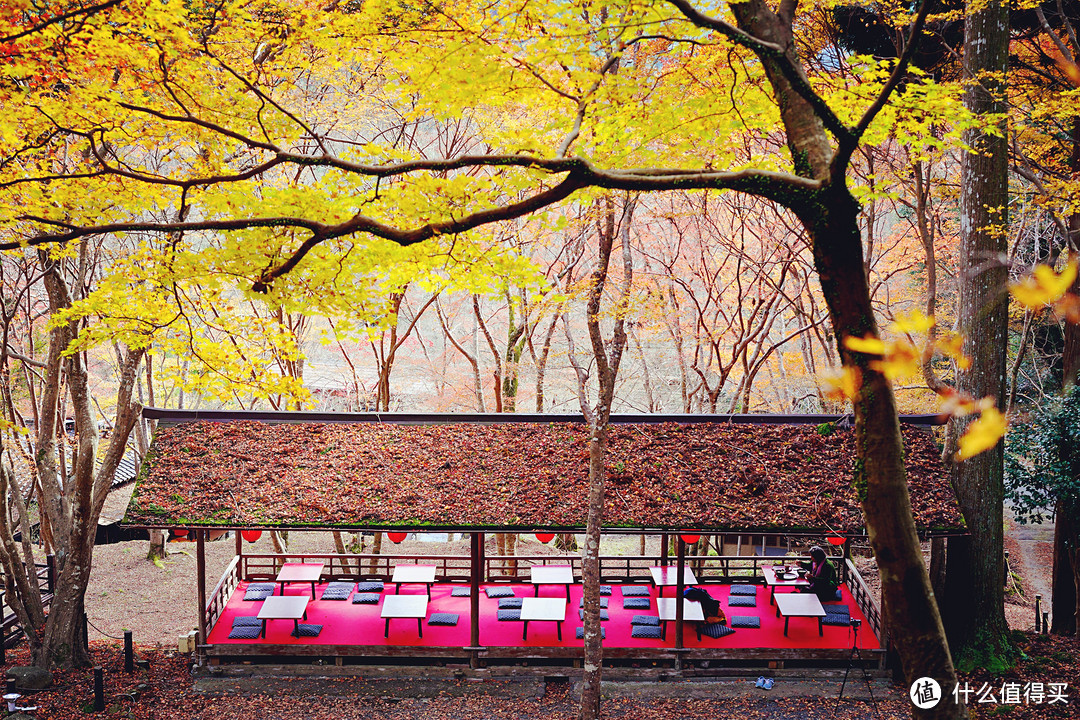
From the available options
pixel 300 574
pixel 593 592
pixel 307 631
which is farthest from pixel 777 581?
pixel 300 574

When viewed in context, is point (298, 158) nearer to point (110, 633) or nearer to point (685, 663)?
point (685, 663)

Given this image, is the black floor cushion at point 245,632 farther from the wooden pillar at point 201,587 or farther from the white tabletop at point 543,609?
the white tabletop at point 543,609

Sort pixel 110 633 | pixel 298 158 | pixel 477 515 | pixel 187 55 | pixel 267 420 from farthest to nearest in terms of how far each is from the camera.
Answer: pixel 110 633, pixel 267 420, pixel 477 515, pixel 187 55, pixel 298 158

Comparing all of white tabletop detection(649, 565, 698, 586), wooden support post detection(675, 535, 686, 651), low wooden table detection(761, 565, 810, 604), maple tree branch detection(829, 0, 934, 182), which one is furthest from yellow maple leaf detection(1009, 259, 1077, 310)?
low wooden table detection(761, 565, 810, 604)

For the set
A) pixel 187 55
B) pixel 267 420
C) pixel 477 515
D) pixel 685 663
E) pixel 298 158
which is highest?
pixel 187 55

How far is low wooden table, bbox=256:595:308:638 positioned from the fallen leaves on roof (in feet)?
5.01

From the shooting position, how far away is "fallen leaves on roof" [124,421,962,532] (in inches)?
337

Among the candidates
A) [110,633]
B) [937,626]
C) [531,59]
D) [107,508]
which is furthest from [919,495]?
[107,508]

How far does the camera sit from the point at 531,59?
5.38 m

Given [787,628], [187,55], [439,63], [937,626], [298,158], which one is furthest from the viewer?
[787,628]

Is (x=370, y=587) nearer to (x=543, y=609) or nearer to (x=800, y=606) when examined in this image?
(x=543, y=609)

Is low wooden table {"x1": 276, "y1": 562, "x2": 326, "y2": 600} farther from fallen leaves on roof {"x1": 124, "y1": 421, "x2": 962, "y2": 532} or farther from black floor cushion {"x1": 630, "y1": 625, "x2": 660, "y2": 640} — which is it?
black floor cushion {"x1": 630, "y1": 625, "x2": 660, "y2": 640}

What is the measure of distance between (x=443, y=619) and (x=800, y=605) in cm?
506

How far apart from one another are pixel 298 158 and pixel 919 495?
27.8ft
